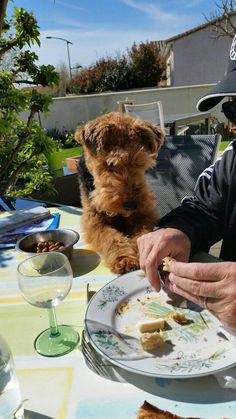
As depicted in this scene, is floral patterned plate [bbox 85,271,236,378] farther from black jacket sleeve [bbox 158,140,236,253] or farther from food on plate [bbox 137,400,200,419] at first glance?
black jacket sleeve [bbox 158,140,236,253]

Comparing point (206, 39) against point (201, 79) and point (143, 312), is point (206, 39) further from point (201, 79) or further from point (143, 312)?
point (143, 312)

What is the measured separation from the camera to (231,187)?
5.27 feet

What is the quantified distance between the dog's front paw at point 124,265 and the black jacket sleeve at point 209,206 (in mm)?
215

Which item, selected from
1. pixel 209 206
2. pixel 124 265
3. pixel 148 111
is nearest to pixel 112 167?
pixel 209 206

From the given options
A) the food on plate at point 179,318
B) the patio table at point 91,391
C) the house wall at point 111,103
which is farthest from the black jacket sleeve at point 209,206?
the house wall at point 111,103

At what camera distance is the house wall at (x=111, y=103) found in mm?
12555

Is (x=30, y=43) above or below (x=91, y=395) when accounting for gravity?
above

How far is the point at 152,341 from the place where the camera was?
912 mm

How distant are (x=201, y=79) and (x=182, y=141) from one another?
21.8 meters

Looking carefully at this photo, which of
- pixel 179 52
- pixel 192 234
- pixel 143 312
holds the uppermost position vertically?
pixel 179 52

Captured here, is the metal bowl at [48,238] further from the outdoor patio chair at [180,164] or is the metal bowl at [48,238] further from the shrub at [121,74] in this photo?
the shrub at [121,74]

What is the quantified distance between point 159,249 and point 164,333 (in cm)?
34

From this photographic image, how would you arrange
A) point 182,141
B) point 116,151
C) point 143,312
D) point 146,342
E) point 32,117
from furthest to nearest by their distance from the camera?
1. point 32,117
2. point 182,141
3. point 116,151
4. point 143,312
5. point 146,342

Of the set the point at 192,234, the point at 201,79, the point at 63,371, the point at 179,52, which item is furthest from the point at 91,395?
the point at 179,52
